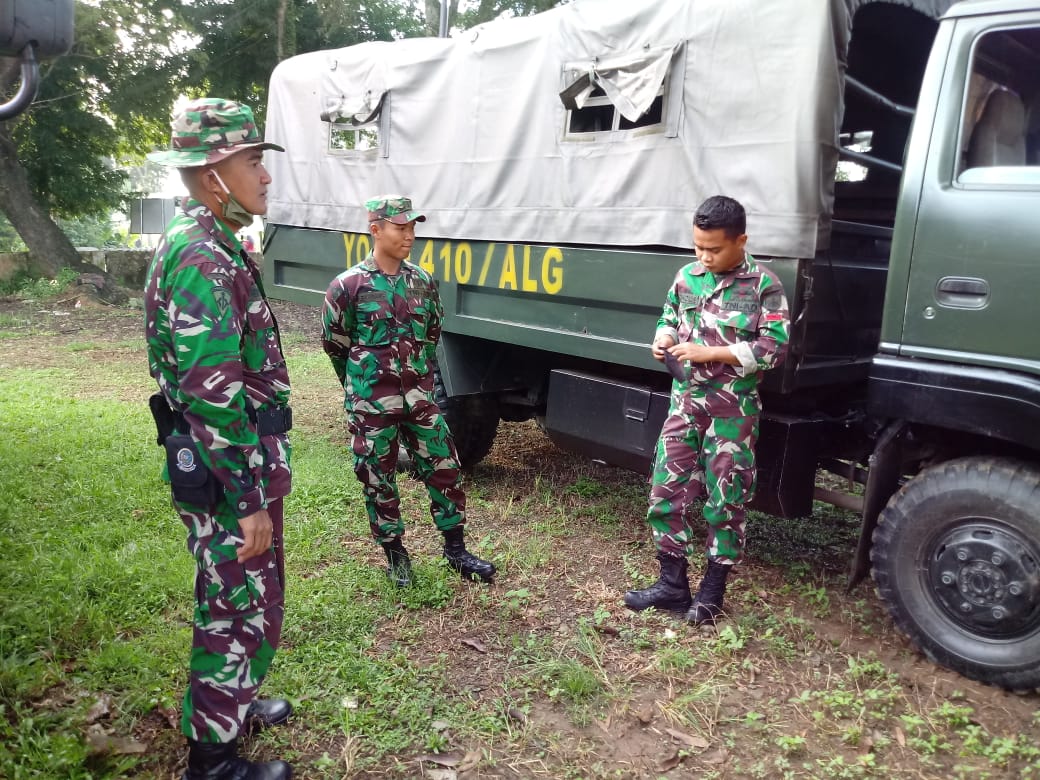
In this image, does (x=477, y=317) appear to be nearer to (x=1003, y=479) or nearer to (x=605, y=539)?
(x=605, y=539)

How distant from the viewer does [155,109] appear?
41.7 feet

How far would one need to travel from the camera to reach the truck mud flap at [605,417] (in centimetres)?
366

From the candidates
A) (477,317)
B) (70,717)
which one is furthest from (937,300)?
(70,717)

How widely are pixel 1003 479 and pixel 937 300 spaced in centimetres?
61

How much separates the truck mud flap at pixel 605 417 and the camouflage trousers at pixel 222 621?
1947 millimetres

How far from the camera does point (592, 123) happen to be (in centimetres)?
390

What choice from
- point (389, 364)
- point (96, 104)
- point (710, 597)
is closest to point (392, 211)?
point (389, 364)

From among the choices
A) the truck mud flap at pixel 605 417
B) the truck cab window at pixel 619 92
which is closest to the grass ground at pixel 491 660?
the truck mud flap at pixel 605 417

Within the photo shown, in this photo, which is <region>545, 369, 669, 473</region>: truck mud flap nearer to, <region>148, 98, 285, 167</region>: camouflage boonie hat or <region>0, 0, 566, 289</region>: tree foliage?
<region>148, 98, 285, 167</region>: camouflage boonie hat

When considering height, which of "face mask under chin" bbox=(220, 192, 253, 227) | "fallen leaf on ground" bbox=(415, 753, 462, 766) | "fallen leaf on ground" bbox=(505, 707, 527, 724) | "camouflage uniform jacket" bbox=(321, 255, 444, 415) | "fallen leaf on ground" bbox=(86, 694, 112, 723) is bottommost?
"fallen leaf on ground" bbox=(415, 753, 462, 766)

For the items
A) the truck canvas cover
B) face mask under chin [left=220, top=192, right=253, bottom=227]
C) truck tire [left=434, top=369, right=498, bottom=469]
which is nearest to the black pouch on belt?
Result: face mask under chin [left=220, top=192, right=253, bottom=227]

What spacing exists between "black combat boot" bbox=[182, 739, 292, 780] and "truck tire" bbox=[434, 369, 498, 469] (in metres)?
2.56

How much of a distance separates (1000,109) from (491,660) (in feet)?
8.35

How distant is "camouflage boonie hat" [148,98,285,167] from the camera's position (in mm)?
2012
